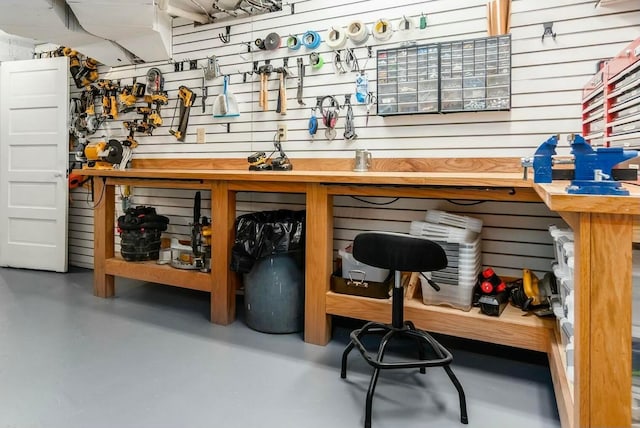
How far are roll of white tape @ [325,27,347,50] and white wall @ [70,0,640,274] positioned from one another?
Answer: 8cm

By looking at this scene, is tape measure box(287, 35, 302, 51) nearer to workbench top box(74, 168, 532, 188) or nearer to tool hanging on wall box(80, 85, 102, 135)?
workbench top box(74, 168, 532, 188)

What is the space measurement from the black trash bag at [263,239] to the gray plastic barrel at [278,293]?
8 cm

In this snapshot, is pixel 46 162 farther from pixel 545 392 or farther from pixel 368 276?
pixel 545 392

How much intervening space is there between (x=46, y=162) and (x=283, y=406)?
4.28 metres

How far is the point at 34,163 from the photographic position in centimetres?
462

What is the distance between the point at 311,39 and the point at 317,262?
190 centimetres

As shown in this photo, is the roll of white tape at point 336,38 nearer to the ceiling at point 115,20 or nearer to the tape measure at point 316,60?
the tape measure at point 316,60

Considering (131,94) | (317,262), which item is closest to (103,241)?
(131,94)

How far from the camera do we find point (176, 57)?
4008 mm

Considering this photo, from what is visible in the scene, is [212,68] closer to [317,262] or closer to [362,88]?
[362,88]

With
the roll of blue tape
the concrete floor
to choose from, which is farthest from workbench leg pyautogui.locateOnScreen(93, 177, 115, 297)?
the roll of blue tape

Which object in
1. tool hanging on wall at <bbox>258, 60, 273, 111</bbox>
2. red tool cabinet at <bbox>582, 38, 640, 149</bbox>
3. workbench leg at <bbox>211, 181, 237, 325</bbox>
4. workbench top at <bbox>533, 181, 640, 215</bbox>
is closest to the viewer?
workbench top at <bbox>533, 181, 640, 215</bbox>

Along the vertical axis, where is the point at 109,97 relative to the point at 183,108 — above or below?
above

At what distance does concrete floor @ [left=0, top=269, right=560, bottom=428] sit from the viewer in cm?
182
